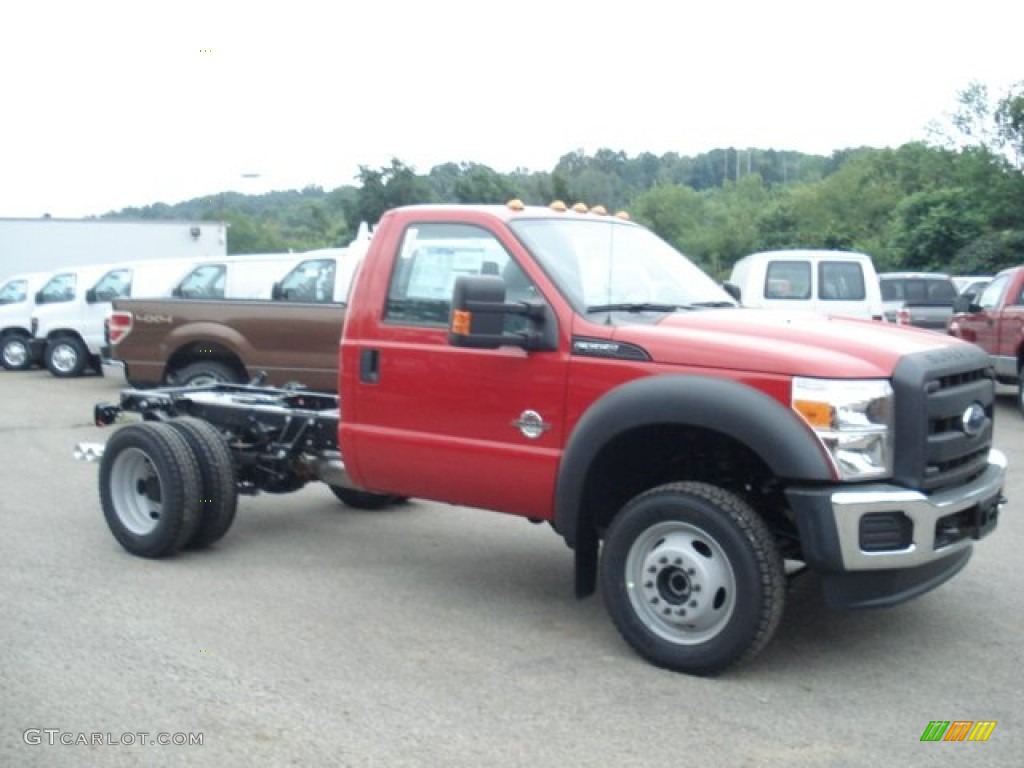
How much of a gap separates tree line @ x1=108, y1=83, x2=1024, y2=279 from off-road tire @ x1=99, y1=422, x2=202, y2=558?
3.95m

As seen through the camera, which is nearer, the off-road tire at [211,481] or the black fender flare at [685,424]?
the black fender flare at [685,424]

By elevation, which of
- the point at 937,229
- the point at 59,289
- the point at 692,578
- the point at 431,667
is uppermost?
the point at 937,229

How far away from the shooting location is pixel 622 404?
18.2ft

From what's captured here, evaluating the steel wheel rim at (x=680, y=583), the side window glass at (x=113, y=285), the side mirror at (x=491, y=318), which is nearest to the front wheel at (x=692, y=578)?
the steel wheel rim at (x=680, y=583)

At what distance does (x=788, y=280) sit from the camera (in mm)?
15906

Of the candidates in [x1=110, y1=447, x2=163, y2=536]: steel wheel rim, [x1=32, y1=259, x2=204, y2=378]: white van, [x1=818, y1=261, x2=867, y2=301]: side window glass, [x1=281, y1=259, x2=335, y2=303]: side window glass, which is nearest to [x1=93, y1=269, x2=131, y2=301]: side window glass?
[x1=32, y1=259, x2=204, y2=378]: white van

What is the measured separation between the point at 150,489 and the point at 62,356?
13.8 metres

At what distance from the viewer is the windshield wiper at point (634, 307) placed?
19.9 feet

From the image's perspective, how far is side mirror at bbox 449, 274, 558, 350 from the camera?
5.72m

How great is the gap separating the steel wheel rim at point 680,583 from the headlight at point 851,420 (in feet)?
2.23

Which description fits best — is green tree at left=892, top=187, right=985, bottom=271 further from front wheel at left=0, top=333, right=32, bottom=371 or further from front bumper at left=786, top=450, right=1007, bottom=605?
front bumper at left=786, top=450, right=1007, bottom=605

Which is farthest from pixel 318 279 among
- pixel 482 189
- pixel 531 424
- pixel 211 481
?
pixel 531 424

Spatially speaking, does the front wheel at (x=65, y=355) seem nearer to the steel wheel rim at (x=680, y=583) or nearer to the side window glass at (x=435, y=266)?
the side window glass at (x=435, y=266)

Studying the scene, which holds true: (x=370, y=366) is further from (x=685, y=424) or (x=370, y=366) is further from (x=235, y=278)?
(x=235, y=278)
